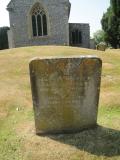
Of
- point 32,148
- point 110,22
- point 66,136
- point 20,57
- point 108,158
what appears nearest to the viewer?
point 108,158

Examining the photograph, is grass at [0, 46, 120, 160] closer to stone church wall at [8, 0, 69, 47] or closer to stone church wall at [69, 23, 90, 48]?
stone church wall at [8, 0, 69, 47]

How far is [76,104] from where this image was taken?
26.1ft

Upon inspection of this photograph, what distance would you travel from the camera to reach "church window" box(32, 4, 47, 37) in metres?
→ 35.2

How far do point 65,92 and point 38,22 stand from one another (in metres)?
28.5

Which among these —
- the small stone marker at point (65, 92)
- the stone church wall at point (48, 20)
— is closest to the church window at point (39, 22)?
the stone church wall at point (48, 20)

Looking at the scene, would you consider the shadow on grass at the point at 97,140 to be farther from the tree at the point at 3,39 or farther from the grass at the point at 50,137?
the tree at the point at 3,39

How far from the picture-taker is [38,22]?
116 ft

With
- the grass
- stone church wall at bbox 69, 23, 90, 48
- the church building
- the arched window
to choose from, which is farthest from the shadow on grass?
stone church wall at bbox 69, 23, 90, 48

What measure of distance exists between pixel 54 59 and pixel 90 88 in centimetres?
113

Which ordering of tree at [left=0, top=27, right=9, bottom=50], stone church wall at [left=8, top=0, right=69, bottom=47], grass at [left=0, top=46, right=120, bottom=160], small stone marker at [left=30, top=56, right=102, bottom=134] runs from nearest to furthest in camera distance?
grass at [left=0, top=46, right=120, bottom=160], small stone marker at [left=30, top=56, right=102, bottom=134], stone church wall at [left=8, top=0, right=69, bottom=47], tree at [left=0, top=27, right=9, bottom=50]

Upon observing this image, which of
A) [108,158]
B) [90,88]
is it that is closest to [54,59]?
[90,88]

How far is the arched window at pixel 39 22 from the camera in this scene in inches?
1388

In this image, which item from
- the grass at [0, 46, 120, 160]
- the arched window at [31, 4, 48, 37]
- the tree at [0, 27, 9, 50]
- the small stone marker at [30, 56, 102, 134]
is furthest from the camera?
the tree at [0, 27, 9, 50]

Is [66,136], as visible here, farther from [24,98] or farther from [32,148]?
[24,98]
